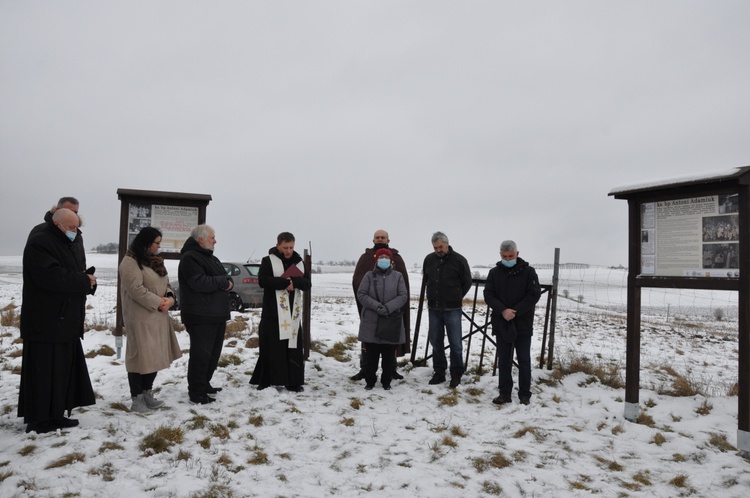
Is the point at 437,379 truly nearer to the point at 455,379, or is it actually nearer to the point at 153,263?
the point at 455,379

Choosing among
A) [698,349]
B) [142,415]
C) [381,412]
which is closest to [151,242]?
[142,415]

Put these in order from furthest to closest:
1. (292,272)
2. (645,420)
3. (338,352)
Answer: (338,352) → (292,272) → (645,420)

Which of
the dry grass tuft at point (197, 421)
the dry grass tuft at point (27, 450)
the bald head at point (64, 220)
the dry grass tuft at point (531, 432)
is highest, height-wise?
the bald head at point (64, 220)

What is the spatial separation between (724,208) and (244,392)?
16.1 ft

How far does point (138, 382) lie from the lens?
430 cm

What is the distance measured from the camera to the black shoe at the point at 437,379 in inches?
230

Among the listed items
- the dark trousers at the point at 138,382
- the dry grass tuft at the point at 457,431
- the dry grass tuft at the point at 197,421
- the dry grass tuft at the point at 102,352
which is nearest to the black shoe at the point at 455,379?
the dry grass tuft at the point at 457,431

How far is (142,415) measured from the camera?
165 inches

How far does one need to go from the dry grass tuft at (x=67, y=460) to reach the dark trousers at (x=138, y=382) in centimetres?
98

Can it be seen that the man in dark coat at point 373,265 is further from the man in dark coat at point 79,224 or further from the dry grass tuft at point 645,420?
the man in dark coat at point 79,224

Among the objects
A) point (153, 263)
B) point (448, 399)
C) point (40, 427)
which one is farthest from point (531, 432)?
point (40, 427)

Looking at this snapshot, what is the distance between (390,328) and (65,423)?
3.30 metres

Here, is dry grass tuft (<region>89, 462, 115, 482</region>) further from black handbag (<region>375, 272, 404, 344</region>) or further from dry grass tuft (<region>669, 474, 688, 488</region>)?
dry grass tuft (<region>669, 474, 688, 488</region>)

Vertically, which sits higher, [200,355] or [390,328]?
[390,328]
